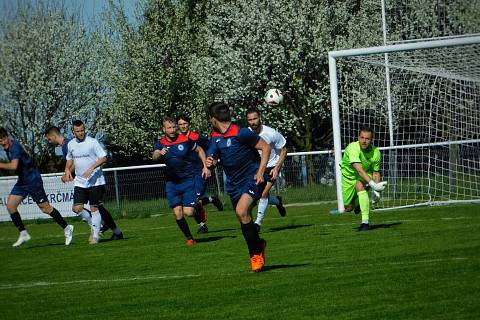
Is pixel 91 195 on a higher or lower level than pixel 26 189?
lower

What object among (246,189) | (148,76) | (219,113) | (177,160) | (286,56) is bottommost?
(246,189)

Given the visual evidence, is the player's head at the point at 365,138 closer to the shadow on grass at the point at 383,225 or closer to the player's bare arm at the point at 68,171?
the shadow on grass at the point at 383,225

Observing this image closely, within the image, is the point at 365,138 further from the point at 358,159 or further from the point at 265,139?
the point at 265,139

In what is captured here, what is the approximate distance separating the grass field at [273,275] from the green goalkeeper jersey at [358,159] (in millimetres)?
1044

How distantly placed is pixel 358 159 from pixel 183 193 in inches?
131

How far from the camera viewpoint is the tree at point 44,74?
49250 millimetres

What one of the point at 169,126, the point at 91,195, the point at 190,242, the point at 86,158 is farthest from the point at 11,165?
the point at 190,242

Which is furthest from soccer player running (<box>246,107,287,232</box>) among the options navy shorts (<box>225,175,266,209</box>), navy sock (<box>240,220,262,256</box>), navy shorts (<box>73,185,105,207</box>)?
navy sock (<box>240,220,262,256</box>)

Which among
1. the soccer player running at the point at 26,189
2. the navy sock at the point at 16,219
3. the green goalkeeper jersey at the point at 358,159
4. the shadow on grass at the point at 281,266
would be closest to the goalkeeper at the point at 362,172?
the green goalkeeper jersey at the point at 358,159

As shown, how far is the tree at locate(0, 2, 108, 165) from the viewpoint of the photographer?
49.2 metres

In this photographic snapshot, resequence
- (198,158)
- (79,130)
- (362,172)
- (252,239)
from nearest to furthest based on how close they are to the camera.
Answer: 1. (252,239)
2. (362,172)
3. (198,158)
4. (79,130)

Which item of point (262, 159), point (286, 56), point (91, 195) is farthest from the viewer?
point (286, 56)

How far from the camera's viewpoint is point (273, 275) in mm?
11578

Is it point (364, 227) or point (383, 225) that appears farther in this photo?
point (383, 225)
